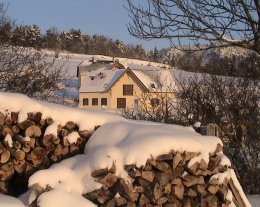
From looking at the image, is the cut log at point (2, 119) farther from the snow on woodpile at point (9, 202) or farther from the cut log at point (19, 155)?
the snow on woodpile at point (9, 202)

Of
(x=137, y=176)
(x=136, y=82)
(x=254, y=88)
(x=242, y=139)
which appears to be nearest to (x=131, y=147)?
(x=137, y=176)

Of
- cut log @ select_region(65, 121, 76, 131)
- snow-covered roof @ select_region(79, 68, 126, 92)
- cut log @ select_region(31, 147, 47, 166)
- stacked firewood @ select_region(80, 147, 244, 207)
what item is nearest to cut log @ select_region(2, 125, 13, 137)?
cut log @ select_region(31, 147, 47, 166)

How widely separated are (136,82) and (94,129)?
156ft

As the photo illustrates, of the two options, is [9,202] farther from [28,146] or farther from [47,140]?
[47,140]

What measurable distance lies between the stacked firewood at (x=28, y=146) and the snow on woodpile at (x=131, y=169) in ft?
0.29

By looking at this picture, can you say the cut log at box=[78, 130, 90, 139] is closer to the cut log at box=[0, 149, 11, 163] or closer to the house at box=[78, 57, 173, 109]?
the cut log at box=[0, 149, 11, 163]

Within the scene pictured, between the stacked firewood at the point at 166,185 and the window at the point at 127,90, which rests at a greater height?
the stacked firewood at the point at 166,185

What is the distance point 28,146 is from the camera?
5.95m

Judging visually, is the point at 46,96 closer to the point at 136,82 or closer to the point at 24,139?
the point at 24,139

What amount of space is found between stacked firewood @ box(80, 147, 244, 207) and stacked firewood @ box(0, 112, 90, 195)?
908mm

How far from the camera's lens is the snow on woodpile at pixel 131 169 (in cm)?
535

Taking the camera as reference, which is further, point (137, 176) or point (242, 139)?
point (242, 139)

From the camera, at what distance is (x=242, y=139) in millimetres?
12180

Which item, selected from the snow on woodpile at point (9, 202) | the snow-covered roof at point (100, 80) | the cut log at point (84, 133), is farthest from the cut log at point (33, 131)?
the snow-covered roof at point (100, 80)
